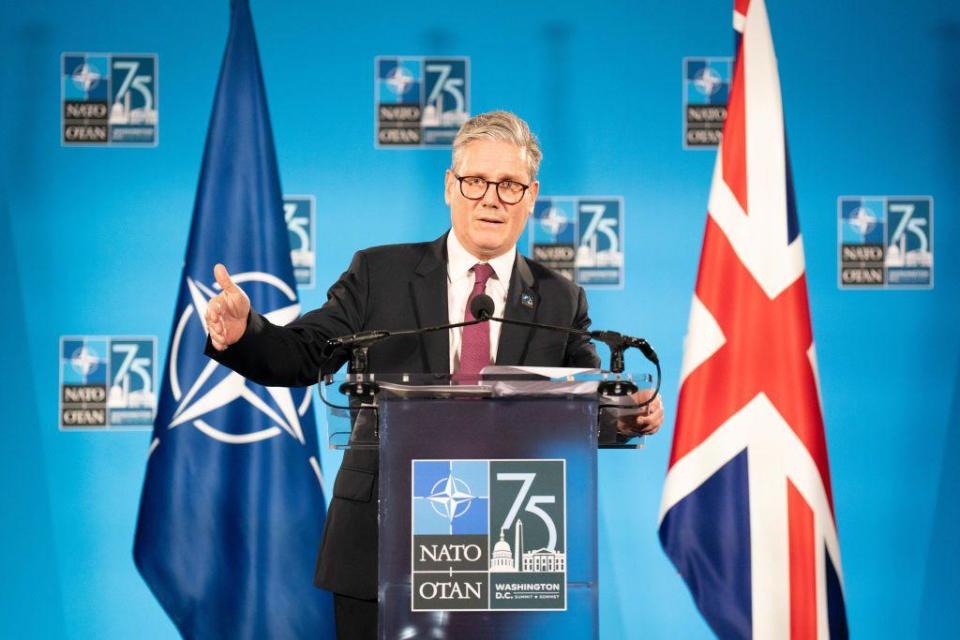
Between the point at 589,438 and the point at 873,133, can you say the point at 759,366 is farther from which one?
the point at 589,438

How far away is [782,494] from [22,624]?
2590mm

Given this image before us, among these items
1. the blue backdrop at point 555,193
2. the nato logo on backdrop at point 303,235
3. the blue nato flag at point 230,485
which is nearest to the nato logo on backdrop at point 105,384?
the blue backdrop at point 555,193

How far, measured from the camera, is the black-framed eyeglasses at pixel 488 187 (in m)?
2.26

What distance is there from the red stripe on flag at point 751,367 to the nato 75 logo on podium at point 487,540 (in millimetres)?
1787

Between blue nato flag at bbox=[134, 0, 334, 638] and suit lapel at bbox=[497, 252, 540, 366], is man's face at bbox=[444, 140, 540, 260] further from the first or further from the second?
blue nato flag at bbox=[134, 0, 334, 638]

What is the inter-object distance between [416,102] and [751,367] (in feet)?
4.96

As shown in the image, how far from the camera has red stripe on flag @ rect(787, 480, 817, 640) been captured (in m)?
3.20

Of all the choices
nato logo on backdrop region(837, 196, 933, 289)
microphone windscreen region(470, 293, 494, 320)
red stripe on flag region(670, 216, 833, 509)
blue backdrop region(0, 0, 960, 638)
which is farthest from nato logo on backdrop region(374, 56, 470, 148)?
microphone windscreen region(470, 293, 494, 320)

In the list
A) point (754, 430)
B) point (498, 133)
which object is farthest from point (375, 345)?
point (754, 430)

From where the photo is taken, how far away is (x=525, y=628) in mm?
1594

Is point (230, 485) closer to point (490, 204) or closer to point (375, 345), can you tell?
point (375, 345)

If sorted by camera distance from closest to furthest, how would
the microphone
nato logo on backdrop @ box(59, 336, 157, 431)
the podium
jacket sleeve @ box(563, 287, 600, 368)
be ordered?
the podium, the microphone, jacket sleeve @ box(563, 287, 600, 368), nato logo on backdrop @ box(59, 336, 157, 431)

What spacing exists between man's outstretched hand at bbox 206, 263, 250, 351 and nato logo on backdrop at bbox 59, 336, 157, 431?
6.62 feet

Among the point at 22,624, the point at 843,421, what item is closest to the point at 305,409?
the point at 22,624
